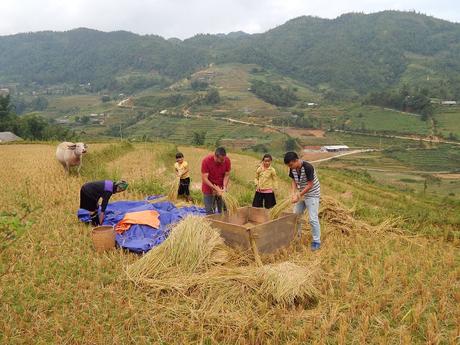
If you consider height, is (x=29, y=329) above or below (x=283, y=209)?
below

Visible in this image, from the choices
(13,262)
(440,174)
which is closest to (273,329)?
(13,262)

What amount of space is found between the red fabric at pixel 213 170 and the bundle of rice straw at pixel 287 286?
96.2 inches

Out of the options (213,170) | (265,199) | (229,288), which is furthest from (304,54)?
(229,288)

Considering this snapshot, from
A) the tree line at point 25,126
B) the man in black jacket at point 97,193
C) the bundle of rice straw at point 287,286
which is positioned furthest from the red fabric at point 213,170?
the tree line at point 25,126

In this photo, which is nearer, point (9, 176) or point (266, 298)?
point (266, 298)

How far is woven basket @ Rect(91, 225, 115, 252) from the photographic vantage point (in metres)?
5.81

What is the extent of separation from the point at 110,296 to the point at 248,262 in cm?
176

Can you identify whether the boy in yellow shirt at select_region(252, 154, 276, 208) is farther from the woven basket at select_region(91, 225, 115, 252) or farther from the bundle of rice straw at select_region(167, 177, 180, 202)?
the woven basket at select_region(91, 225, 115, 252)

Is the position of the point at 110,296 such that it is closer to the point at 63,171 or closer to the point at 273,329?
the point at 273,329

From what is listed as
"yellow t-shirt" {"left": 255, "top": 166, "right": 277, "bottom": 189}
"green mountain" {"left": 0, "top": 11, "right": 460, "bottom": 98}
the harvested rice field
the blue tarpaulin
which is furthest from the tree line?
"green mountain" {"left": 0, "top": 11, "right": 460, "bottom": 98}

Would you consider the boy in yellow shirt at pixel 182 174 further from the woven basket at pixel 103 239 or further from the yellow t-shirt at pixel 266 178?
the woven basket at pixel 103 239

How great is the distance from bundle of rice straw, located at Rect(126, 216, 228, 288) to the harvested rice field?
0.05ft

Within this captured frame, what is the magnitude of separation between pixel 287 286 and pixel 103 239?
9.20ft

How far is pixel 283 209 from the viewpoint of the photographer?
6242 mm
